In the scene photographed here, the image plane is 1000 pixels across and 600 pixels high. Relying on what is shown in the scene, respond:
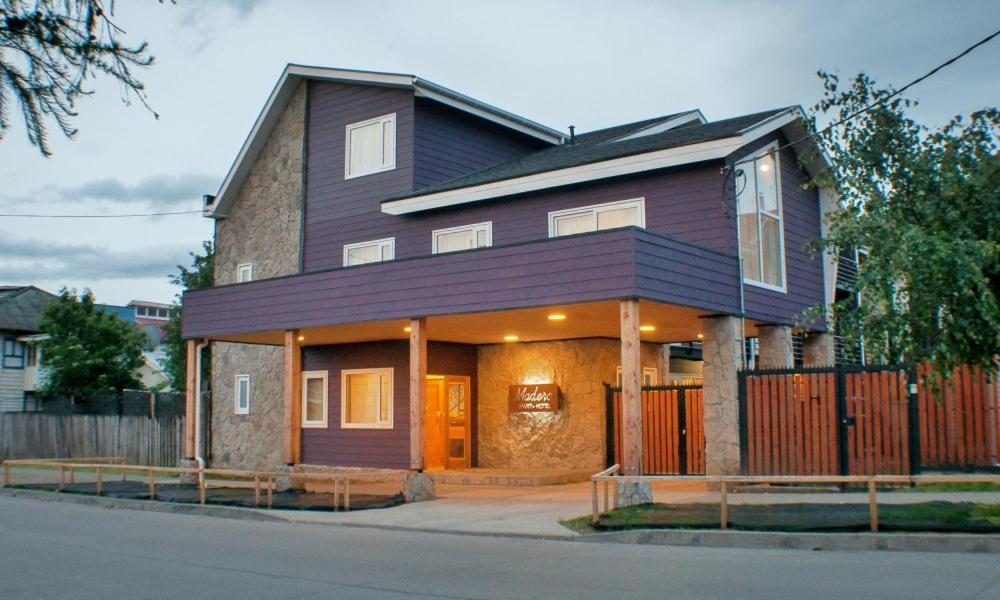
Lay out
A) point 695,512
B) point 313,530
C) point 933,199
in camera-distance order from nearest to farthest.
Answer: point 933,199 < point 695,512 < point 313,530

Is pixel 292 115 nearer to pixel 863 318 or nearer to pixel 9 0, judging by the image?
pixel 863 318

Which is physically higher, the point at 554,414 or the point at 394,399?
the point at 394,399

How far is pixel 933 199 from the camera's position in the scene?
495 inches

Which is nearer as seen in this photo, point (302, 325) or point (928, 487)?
point (928, 487)

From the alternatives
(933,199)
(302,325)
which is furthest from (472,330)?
(933,199)

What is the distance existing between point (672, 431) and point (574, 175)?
6.21 meters

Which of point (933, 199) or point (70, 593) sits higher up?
point (933, 199)

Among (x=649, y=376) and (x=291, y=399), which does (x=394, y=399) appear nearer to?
(x=291, y=399)

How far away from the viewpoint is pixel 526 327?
20.6 m

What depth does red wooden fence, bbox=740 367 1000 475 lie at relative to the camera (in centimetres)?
1675

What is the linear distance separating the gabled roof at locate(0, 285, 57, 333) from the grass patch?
38.5m

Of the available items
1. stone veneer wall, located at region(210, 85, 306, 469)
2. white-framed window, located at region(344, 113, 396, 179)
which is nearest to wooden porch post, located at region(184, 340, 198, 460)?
stone veneer wall, located at region(210, 85, 306, 469)

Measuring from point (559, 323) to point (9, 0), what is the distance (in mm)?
16039

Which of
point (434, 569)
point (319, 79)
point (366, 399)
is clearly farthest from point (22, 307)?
point (434, 569)
